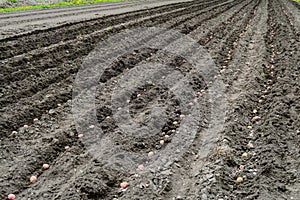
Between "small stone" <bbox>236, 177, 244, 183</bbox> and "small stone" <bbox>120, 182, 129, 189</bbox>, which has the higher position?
"small stone" <bbox>236, 177, 244, 183</bbox>

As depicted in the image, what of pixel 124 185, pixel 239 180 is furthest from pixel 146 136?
pixel 239 180

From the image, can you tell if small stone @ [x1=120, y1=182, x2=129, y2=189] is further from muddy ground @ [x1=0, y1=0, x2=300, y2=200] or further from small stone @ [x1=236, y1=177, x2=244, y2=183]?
small stone @ [x1=236, y1=177, x2=244, y2=183]

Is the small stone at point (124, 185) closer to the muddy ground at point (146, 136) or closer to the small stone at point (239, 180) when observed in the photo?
the muddy ground at point (146, 136)

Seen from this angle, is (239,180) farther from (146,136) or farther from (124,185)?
(146,136)

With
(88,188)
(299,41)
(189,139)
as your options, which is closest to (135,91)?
(189,139)

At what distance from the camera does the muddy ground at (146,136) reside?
4172 mm

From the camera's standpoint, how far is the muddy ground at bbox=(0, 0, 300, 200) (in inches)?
164

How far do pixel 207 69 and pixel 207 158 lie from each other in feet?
13.9

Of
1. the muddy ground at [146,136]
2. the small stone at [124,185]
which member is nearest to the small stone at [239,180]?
the muddy ground at [146,136]

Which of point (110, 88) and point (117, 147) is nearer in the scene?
point (117, 147)

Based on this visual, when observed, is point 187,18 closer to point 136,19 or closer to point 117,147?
point 136,19

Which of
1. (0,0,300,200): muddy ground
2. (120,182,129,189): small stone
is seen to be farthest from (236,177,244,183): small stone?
(120,182,129,189): small stone

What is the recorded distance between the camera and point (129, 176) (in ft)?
14.7

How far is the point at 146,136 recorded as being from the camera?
18.0 feet
